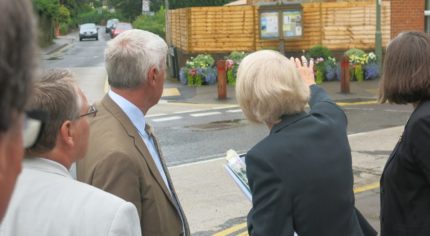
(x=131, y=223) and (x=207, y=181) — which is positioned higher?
(x=131, y=223)

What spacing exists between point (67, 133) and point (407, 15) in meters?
20.0

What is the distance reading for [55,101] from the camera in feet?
7.01

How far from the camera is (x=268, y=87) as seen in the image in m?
2.62

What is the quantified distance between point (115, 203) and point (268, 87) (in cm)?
94

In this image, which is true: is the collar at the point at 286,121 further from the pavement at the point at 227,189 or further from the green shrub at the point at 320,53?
the green shrub at the point at 320,53

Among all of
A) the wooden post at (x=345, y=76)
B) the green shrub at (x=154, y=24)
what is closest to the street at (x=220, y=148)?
the wooden post at (x=345, y=76)

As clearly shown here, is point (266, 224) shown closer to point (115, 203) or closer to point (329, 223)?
point (329, 223)

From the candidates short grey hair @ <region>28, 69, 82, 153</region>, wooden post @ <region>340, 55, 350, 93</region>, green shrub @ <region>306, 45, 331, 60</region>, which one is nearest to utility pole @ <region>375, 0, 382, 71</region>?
green shrub @ <region>306, 45, 331, 60</region>

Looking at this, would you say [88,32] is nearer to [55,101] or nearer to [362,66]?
[362,66]

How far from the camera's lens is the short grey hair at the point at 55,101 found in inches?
81.3

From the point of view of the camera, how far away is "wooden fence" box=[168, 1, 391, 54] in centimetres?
2088

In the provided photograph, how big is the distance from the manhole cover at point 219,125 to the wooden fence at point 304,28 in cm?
828

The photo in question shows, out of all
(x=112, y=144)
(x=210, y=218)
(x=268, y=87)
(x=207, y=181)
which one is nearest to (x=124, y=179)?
(x=112, y=144)

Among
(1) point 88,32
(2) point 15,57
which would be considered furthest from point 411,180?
(1) point 88,32
